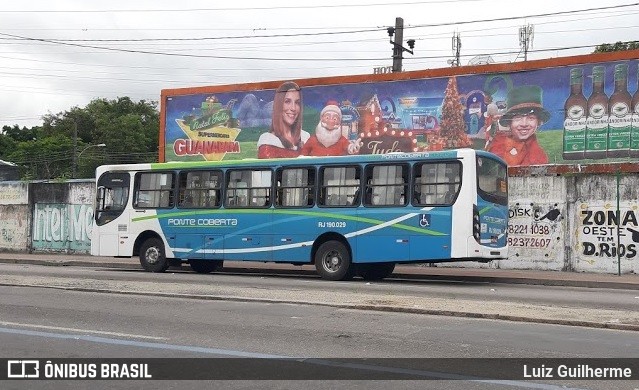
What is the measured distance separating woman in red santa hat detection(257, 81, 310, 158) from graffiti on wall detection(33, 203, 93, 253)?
7687mm

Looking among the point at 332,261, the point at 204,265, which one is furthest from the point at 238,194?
the point at 332,261

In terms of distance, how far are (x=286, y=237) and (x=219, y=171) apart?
282 centimetres

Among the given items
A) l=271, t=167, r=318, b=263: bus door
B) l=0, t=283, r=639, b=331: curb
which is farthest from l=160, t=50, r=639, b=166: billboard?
l=0, t=283, r=639, b=331: curb

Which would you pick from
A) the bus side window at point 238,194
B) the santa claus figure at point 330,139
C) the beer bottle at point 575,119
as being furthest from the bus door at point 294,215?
the beer bottle at point 575,119

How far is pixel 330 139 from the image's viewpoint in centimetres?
3028

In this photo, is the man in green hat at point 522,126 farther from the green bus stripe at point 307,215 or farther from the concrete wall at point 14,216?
the concrete wall at point 14,216

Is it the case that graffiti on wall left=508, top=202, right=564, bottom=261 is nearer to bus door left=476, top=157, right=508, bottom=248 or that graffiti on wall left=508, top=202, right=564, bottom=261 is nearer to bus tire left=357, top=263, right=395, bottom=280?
bus door left=476, top=157, right=508, bottom=248

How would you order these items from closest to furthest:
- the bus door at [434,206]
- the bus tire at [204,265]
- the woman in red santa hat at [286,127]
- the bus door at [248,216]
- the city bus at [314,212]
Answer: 1. the bus door at [434,206]
2. the city bus at [314,212]
3. the bus door at [248,216]
4. the bus tire at [204,265]
5. the woman in red santa hat at [286,127]

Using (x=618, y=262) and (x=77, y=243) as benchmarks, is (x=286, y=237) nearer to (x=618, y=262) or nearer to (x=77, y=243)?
(x=618, y=262)

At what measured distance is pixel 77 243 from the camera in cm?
3269

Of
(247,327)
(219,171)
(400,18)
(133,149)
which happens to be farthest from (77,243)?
(133,149)

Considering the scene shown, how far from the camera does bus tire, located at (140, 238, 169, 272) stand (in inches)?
886

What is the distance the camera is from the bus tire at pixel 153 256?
2252 centimetres

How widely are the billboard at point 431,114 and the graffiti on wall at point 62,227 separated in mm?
4245
